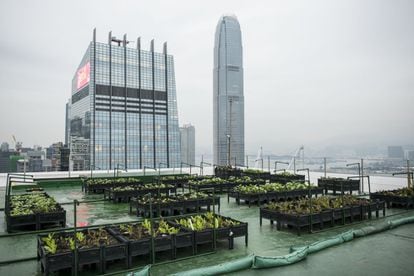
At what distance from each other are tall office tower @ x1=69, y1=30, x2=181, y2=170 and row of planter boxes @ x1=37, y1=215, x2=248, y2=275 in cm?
11300

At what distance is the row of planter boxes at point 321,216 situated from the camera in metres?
10.3

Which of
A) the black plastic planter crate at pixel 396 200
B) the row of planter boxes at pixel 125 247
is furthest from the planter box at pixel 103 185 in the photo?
the black plastic planter crate at pixel 396 200

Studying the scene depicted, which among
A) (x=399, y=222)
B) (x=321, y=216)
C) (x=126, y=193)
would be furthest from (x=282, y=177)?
(x=321, y=216)

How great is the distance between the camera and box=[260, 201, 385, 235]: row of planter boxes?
33.7ft

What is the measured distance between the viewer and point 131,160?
410ft

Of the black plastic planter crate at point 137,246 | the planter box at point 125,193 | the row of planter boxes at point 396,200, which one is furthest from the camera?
the planter box at point 125,193

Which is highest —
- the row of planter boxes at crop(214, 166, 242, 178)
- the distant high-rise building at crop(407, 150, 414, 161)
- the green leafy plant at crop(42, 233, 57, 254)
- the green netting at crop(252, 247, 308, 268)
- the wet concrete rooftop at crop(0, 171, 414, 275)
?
the distant high-rise building at crop(407, 150, 414, 161)

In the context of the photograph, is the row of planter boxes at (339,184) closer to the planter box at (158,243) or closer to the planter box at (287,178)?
the planter box at (287,178)

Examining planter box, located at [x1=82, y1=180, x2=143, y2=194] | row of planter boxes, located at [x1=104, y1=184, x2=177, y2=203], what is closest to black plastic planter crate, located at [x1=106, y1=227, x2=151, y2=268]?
row of planter boxes, located at [x1=104, y1=184, x2=177, y2=203]

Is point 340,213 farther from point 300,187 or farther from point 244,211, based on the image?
point 300,187

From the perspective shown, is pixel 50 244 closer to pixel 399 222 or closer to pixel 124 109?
pixel 399 222

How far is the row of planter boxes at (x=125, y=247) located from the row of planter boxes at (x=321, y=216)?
6.86 ft

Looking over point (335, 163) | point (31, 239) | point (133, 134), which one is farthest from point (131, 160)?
point (31, 239)

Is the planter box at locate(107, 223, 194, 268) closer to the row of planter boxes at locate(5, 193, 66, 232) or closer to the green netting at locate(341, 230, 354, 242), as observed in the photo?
the row of planter boxes at locate(5, 193, 66, 232)
